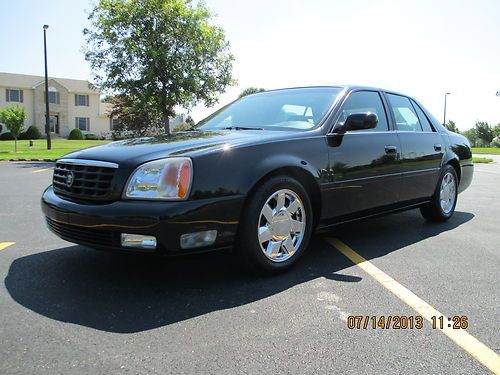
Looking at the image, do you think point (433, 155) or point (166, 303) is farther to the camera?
point (433, 155)

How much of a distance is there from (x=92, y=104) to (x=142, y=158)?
190ft

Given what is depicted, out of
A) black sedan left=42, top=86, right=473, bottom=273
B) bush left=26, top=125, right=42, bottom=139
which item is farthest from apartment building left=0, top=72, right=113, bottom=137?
black sedan left=42, top=86, right=473, bottom=273

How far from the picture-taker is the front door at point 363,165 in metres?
4.12

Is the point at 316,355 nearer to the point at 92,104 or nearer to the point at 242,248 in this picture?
the point at 242,248

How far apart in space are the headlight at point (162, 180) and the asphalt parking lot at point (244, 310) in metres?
0.66

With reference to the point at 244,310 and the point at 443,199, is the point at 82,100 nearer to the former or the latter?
the point at 443,199

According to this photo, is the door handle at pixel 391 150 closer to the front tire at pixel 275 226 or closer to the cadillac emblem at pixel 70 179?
the front tire at pixel 275 226

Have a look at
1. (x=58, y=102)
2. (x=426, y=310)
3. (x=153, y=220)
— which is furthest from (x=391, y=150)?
(x=58, y=102)

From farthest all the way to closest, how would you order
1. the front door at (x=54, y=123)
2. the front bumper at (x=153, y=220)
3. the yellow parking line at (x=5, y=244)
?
the front door at (x=54, y=123), the yellow parking line at (x=5, y=244), the front bumper at (x=153, y=220)

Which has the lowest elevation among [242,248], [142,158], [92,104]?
[242,248]

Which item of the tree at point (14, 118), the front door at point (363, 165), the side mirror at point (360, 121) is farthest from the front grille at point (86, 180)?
the tree at point (14, 118)

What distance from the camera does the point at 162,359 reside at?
234 cm

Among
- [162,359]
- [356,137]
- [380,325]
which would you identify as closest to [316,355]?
[380,325]

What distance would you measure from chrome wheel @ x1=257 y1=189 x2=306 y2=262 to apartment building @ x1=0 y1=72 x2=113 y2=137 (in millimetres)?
48897
